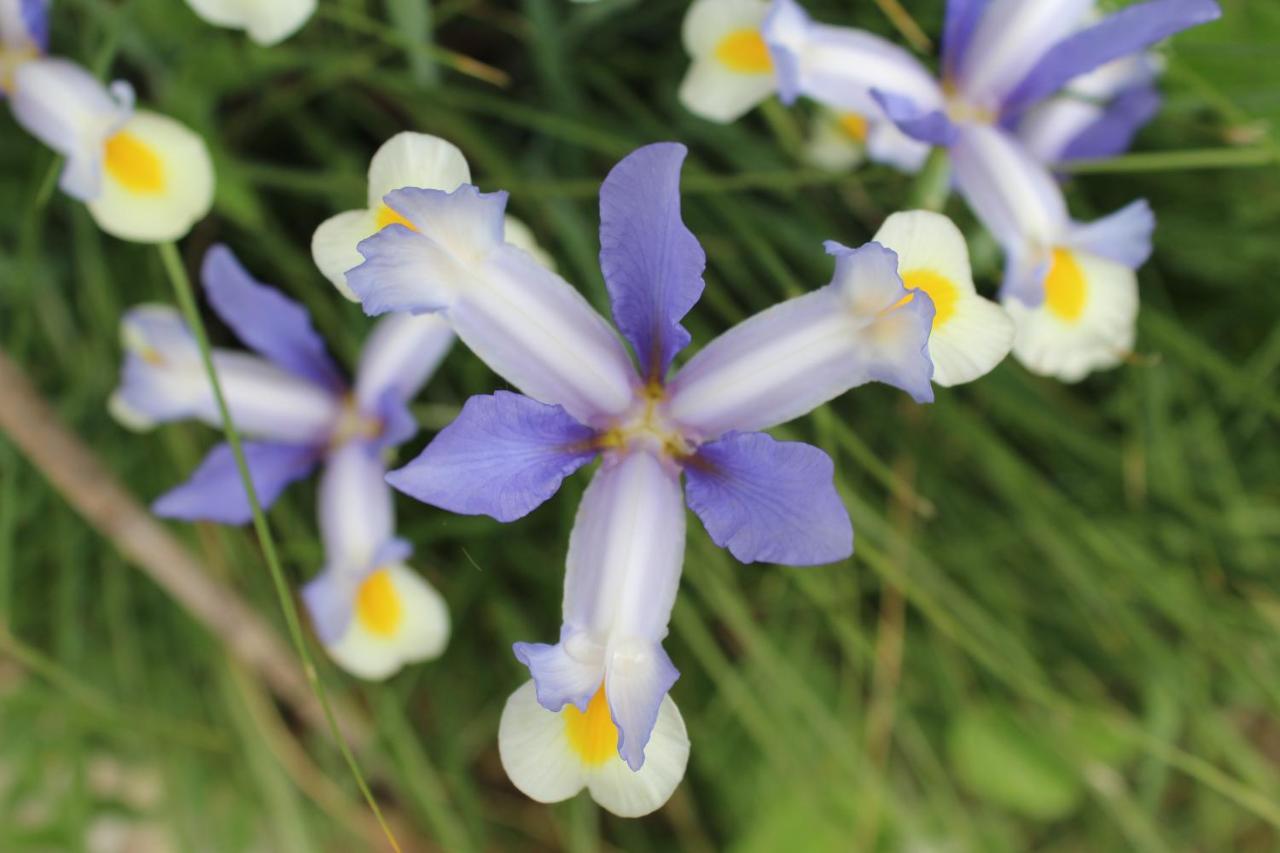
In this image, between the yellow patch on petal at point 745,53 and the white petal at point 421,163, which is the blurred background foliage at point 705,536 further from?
the white petal at point 421,163

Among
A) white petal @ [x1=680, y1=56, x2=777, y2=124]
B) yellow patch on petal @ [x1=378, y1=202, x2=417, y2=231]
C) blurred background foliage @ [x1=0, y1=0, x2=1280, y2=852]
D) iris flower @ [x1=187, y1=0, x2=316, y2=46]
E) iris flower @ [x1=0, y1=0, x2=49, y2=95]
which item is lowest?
blurred background foliage @ [x1=0, y1=0, x2=1280, y2=852]

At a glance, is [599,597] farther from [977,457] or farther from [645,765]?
[977,457]

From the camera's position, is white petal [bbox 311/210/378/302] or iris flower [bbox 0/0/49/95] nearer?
white petal [bbox 311/210/378/302]

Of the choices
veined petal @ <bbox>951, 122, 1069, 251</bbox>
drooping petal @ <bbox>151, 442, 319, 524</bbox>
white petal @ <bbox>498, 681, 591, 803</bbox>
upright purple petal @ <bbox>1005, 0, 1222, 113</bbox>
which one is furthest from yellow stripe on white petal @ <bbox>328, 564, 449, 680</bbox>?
upright purple petal @ <bbox>1005, 0, 1222, 113</bbox>

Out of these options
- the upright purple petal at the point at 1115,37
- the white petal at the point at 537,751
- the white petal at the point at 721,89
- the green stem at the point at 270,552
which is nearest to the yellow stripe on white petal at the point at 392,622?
the green stem at the point at 270,552

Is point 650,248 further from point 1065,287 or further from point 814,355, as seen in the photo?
point 1065,287

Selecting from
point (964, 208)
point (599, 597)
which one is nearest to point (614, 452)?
point (599, 597)

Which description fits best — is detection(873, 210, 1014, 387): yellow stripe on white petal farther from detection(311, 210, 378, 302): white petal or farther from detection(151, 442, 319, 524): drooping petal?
detection(151, 442, 319, 524): drooping petal
